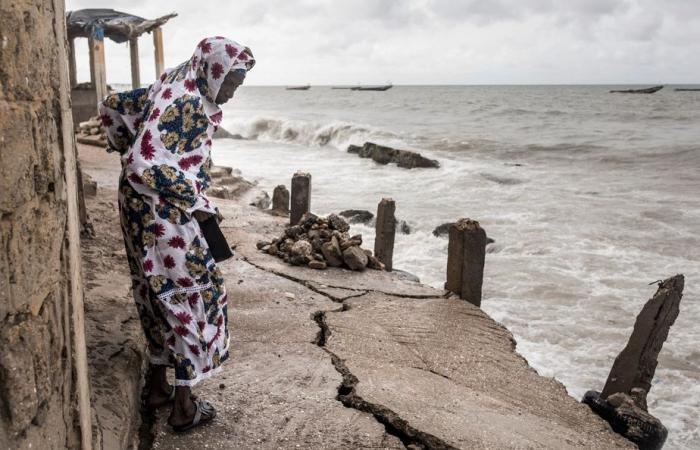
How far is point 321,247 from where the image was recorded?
588 centimetres

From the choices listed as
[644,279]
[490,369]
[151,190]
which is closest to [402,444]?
[490,369]

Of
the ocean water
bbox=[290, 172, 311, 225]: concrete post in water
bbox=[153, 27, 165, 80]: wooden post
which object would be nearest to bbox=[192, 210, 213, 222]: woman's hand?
the ocean water

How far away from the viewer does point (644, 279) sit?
26.9 feet

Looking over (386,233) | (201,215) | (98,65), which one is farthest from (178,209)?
(98,65)

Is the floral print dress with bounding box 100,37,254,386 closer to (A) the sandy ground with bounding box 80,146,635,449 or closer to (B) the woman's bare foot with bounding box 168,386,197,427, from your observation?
(B) the woman's bare foot with bounding box 168,386,197,427

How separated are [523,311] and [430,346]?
9.85ft

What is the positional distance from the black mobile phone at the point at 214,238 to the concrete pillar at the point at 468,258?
322cm

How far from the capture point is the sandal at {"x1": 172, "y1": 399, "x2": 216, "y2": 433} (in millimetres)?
2654

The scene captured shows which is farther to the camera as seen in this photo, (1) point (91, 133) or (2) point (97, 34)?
(2) point (97, 34)

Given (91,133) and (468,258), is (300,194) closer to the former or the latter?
(468,258)

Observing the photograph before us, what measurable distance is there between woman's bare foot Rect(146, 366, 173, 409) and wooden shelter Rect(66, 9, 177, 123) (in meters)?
13.1

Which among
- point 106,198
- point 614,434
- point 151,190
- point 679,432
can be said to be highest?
point 151,190

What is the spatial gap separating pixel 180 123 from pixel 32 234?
3.59ft

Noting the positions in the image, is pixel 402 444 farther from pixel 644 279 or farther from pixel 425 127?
pixel 425 127
